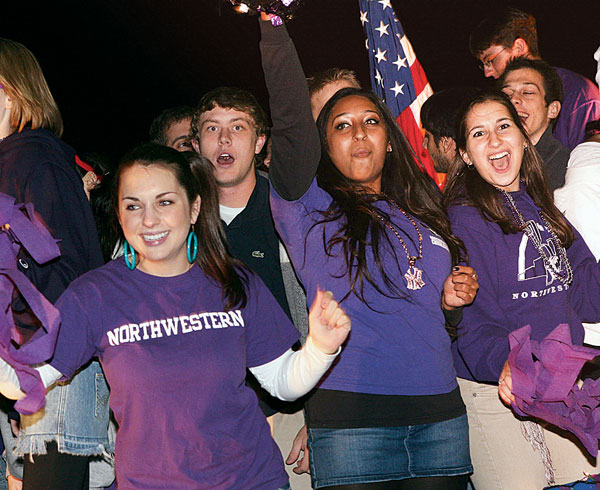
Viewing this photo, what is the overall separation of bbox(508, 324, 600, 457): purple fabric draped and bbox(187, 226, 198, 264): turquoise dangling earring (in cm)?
123

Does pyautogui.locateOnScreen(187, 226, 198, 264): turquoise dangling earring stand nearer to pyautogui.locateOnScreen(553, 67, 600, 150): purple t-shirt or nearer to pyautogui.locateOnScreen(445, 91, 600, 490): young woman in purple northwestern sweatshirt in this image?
pyautogui.locateOnScreen(445, 91, 600, 490): young woman in purple northwestern sweatshirt

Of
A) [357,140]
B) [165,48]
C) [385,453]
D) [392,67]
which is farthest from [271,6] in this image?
[165,48]

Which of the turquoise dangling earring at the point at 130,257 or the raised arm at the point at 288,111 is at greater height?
the raised arm at the point at 288,111

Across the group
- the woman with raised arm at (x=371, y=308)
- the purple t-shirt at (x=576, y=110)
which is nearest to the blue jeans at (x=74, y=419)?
the woman with raised arm at (x=371, y=308)

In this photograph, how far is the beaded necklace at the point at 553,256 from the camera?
3080 mm

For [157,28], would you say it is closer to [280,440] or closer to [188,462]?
[280,440]

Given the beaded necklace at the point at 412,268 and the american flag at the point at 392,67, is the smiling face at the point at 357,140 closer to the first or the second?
the beaded necklace at the point at 412,268

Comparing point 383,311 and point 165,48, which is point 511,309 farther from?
point 165,48

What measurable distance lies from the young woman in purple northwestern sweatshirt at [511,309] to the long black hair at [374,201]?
118 millimetres

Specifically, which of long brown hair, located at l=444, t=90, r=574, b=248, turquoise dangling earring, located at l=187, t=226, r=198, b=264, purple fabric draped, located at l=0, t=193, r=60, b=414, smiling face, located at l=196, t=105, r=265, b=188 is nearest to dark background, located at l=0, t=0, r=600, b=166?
long brown hair, located at l=444, t=90, r=574, b=248

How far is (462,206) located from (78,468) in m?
1.88

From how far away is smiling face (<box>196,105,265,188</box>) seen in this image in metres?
3.56

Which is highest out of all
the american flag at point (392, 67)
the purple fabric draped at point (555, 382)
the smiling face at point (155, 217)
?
the american flag at point (392, 67)

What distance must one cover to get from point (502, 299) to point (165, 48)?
8.59 meters
